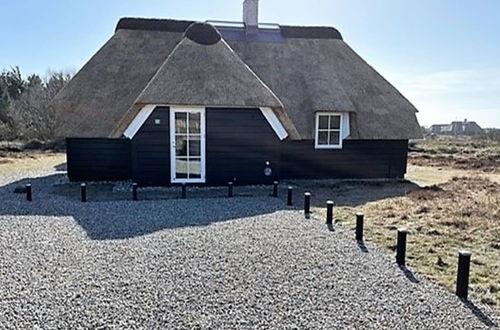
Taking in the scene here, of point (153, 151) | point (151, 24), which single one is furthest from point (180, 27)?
point (153, 151)

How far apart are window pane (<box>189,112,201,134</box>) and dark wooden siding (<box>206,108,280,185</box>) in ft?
0.97

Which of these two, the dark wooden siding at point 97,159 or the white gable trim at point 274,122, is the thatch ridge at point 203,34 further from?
the dark wooden siding at point 97,159

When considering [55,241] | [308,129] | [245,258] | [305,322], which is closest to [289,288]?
[305,322]

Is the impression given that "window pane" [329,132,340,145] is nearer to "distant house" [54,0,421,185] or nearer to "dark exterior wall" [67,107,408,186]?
"distant house" [54,0,421,185]

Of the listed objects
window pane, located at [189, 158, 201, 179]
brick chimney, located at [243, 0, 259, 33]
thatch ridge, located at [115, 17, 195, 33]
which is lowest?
window pane, located at [189, 158, 201, 179]

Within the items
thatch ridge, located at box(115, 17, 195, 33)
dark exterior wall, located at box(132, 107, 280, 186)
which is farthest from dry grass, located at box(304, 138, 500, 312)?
thatch ridge, located at box(115, 17, 195, 33)

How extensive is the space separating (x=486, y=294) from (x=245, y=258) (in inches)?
125

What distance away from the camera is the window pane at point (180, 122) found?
12547mm

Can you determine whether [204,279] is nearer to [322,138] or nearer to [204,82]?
[204,82]

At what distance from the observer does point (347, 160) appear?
51.2 feet

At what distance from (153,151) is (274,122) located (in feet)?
12.6

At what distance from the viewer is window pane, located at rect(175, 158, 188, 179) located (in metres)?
12.9

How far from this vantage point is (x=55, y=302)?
4570 mm

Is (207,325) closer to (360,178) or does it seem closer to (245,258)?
(245,258)
